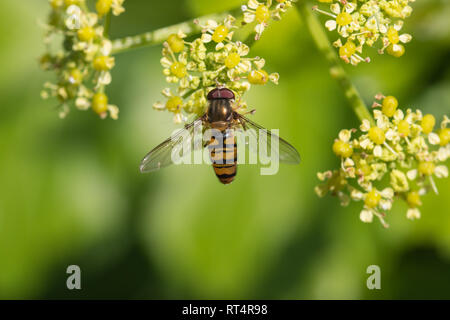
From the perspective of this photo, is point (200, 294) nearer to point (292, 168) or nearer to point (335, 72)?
point (292, 168)

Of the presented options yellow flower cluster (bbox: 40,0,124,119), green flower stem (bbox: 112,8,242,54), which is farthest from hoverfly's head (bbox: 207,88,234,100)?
yellow flower cluster (bbox: 40,0,124,119)

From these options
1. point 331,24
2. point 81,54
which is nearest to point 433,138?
point 331,24

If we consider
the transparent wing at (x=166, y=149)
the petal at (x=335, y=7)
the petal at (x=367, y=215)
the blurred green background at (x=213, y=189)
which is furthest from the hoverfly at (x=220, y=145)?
the blurred green background at (x=213, y=189)

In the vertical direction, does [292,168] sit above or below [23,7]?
below

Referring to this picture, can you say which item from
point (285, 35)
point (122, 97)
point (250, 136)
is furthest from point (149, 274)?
point (285, 35)

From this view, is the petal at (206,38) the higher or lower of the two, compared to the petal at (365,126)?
higher

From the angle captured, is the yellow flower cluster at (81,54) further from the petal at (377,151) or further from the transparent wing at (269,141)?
the petal at (377,151)

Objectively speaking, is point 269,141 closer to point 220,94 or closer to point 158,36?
point 220,94
